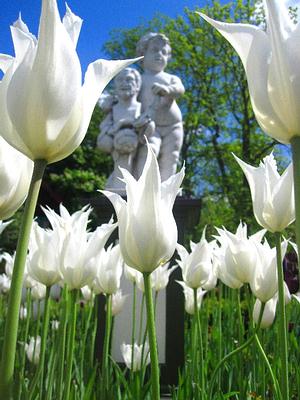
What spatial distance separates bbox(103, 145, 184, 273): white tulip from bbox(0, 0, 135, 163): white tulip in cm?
16

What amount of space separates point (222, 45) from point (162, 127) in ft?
34.7

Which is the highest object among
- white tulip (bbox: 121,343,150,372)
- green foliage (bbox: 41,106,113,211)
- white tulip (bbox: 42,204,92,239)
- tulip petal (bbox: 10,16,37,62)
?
green foliage (bbox: 41,106,113,211)

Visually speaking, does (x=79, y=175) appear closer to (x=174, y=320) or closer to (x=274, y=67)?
(x=174, y=320)

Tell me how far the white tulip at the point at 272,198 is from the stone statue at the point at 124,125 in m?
3.37

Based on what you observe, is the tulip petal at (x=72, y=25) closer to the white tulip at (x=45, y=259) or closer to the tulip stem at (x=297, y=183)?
the tulip stem at (x=297, y=183)

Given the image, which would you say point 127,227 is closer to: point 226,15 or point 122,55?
point 226,15

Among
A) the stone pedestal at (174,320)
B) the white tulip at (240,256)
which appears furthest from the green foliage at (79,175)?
the white tulip at (240,256)

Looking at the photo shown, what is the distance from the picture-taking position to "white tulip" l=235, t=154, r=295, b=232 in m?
0.89

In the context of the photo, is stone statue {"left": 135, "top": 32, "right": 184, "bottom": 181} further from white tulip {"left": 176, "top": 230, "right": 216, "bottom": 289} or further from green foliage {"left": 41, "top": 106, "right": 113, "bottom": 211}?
green foliage {"left": 41, "top": 106, "right": 113, "bottom": 211}

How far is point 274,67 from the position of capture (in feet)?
1.61

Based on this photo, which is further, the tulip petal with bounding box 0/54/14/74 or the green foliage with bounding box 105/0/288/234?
the green foliage with bounding box 105/0/288/234

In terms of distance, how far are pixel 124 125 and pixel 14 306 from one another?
418 cm

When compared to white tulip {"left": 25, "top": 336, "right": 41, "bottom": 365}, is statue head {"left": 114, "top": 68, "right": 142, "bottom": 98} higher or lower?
higher

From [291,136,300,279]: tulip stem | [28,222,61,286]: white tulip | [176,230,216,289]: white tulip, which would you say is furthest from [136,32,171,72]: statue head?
[291,136,300,279]: tulip stem
